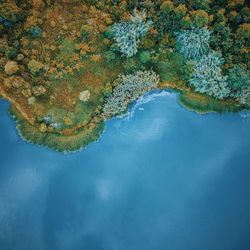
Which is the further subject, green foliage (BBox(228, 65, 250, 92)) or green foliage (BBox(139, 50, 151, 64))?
green foliage (BBox(139, 50, 151, 64))

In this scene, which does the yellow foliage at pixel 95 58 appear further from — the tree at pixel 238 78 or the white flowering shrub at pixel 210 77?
the tree at pixel 238 78

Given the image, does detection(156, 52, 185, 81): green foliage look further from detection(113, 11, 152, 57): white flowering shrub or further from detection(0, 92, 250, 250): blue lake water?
detection(113, 11, 152, 57): white flowering shrub

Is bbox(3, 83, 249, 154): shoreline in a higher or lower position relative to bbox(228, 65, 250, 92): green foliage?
lower

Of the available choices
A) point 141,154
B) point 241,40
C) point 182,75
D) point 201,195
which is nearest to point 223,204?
point 201,195

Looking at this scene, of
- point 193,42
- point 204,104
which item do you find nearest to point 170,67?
point 193,42

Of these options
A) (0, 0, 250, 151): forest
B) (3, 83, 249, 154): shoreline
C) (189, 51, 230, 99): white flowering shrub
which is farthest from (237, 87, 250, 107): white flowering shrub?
(189, 51, 230, 99): white flowering shrub

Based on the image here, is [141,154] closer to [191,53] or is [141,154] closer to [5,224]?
[191,53]
